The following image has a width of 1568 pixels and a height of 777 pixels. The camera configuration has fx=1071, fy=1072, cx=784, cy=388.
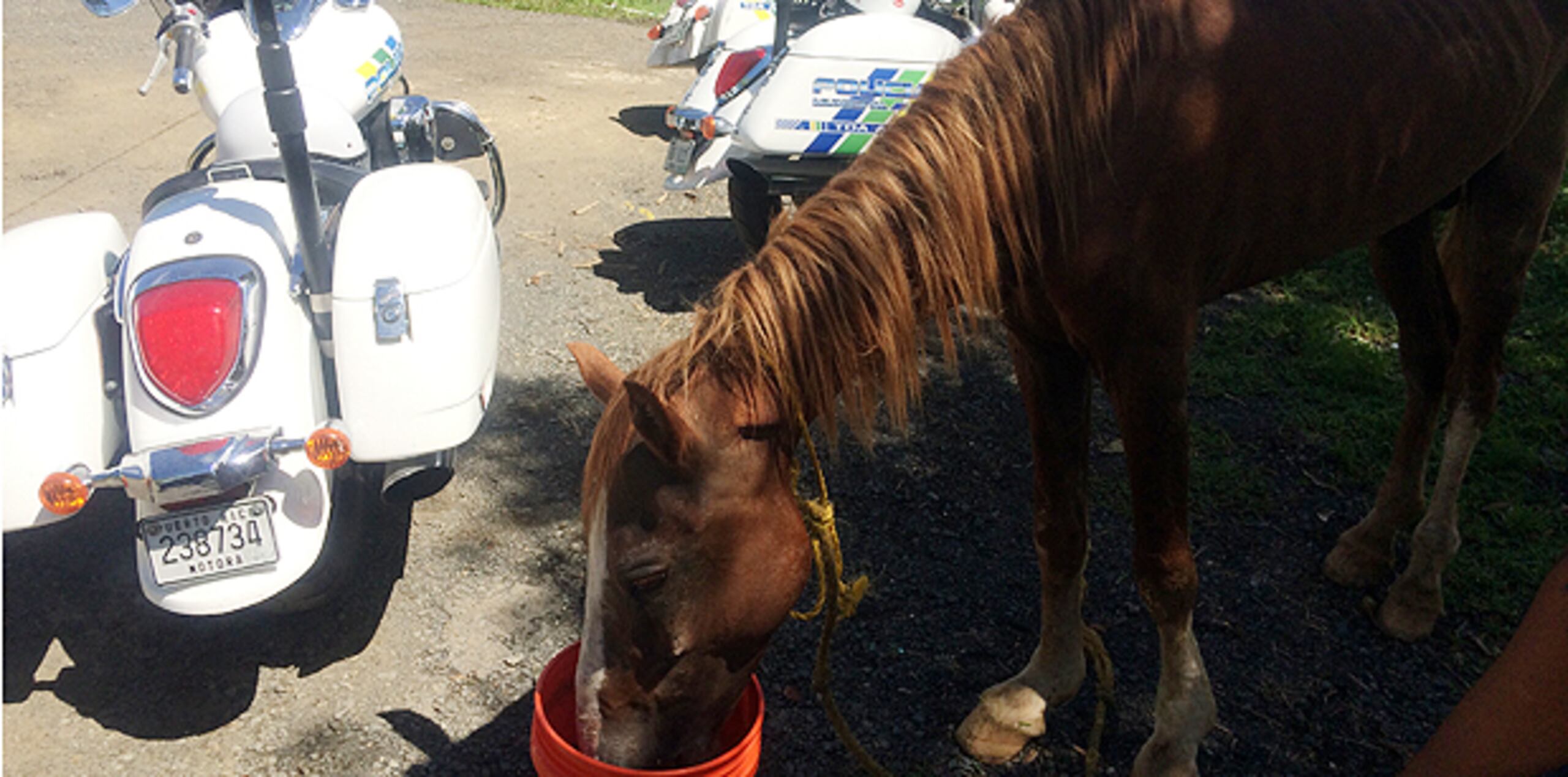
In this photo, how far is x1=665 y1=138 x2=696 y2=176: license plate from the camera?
523 centimetres

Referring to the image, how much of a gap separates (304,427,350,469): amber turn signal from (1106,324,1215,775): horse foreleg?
183 centimetres

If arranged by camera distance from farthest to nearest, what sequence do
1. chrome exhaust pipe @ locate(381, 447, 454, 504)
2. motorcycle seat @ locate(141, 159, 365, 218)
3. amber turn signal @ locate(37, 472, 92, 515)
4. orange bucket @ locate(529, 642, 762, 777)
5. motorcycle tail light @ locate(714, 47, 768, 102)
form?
1. motorcycle tail light @ locate(714, 47, 768, 102)
2. motorcycle seat @ locate(141, 159, 365, 218)
3. chrome exhaust pipe @ locate(381, 447, 454, 504)
4. amber turn signal @ locate(37, 472, 92, 515)
5. orange bucket @ locate(529, 642, 762, 777)

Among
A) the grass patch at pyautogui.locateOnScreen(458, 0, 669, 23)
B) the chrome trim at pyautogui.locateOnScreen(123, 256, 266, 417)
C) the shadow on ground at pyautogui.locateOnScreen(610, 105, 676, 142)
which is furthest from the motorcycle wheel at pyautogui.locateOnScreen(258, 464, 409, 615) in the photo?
the grass patch at pyautogui.locateOnScreen(458, 0, 669, 23)

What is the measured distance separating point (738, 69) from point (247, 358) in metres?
3.33

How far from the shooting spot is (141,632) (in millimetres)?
3033

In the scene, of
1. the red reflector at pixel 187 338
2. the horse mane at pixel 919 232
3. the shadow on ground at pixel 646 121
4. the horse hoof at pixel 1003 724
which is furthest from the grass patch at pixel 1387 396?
the shadow on ground at pixel 646 121

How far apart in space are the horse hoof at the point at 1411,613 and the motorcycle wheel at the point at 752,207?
277cm

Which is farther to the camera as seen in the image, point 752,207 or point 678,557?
point 752,207

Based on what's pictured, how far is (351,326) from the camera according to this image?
9.23ft

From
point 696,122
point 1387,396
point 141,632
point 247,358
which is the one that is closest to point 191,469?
point 247,358

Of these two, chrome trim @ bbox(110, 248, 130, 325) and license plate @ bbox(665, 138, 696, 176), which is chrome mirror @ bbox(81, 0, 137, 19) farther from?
license plate @ bbox(665, 138, 696, 176)

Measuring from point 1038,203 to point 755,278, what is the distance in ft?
1.96

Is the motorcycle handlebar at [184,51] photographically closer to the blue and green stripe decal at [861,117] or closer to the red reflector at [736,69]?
the blue and green stripe decal at [861,117]

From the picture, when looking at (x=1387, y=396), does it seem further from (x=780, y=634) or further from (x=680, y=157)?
(x=680, y=157)
